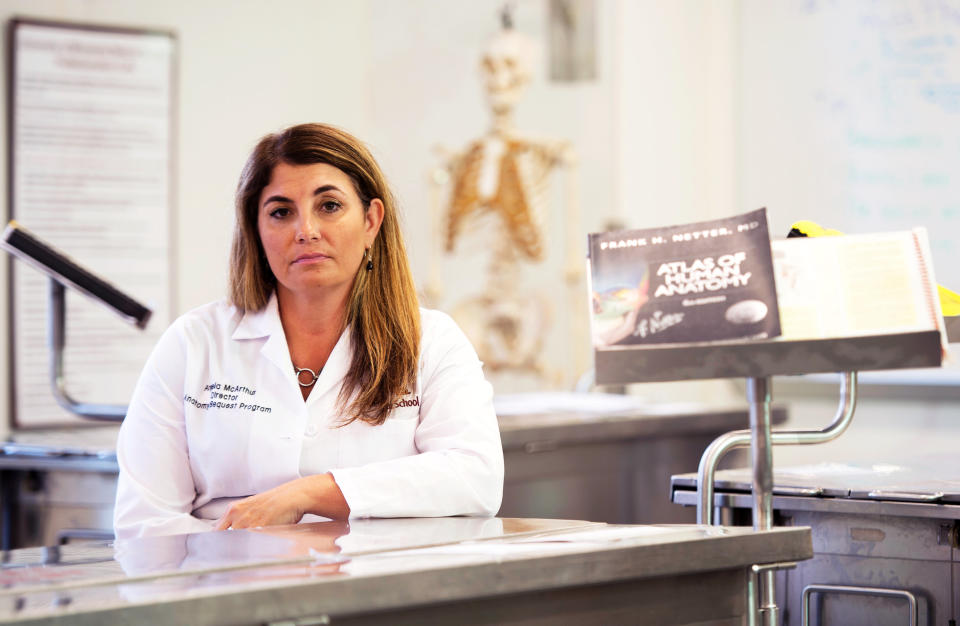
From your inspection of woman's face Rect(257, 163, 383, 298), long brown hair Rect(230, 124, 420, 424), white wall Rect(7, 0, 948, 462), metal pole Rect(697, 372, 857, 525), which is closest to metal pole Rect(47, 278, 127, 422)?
long brown hair Rect(230, 124, 420, 424)

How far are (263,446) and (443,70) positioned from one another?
3120 millimetres

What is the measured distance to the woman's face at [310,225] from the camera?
78.8 inches

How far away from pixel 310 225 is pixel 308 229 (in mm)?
12

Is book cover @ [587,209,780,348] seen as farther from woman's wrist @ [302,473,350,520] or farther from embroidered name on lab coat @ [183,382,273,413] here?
embroidered name on lab coat @ [183,382,273,413]

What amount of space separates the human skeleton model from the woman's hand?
2815 millimetres

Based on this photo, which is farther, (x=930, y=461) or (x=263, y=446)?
(x=930, y=461)

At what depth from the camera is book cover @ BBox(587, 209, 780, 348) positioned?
4.99ft

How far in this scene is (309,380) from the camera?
6.64 feet

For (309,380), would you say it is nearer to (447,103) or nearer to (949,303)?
(949,303)

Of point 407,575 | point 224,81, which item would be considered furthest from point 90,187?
point 407,575

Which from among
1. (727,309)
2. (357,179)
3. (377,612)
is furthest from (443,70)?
(377,612)

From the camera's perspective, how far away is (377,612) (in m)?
1.21

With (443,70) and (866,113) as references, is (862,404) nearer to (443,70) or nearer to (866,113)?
(866,113)

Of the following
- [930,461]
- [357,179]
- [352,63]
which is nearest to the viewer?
[357,179]
